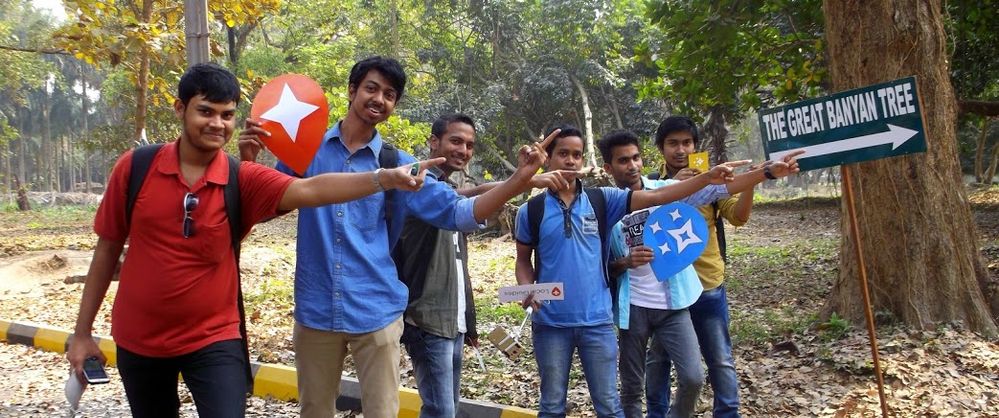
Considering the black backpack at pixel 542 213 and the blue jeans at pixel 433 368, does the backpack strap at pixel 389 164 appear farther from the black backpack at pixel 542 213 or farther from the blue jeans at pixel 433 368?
the black backpack at pixel 542 213

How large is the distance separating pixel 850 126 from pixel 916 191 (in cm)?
229

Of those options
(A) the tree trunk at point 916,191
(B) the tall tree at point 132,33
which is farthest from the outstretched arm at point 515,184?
(B) the tall tree at point 132,33

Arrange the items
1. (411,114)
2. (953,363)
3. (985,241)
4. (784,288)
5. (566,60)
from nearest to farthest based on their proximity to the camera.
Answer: (953,363), (784,288), (985,241), (411,114), (566,60)

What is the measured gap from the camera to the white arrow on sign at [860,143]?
3.40 meters

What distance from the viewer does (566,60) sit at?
23469 mm

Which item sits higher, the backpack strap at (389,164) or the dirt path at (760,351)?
the backpack strap at (389,164)

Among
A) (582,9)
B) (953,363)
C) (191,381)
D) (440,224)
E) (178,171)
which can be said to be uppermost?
(582,9)

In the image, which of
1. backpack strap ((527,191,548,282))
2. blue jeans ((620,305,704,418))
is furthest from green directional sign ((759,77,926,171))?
backpack strap ((527,191,548,282))

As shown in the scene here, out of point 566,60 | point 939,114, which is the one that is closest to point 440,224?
point 939,114

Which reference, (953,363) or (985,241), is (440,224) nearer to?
(953,363)

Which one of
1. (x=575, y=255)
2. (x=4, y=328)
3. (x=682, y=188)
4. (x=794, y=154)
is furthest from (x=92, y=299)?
(x=4, y=328)

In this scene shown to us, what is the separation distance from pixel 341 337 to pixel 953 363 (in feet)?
12.6

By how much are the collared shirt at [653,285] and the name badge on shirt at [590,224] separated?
1.06ft

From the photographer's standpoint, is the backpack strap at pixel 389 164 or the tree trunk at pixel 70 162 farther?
the tree trunk at pixel 70 162
